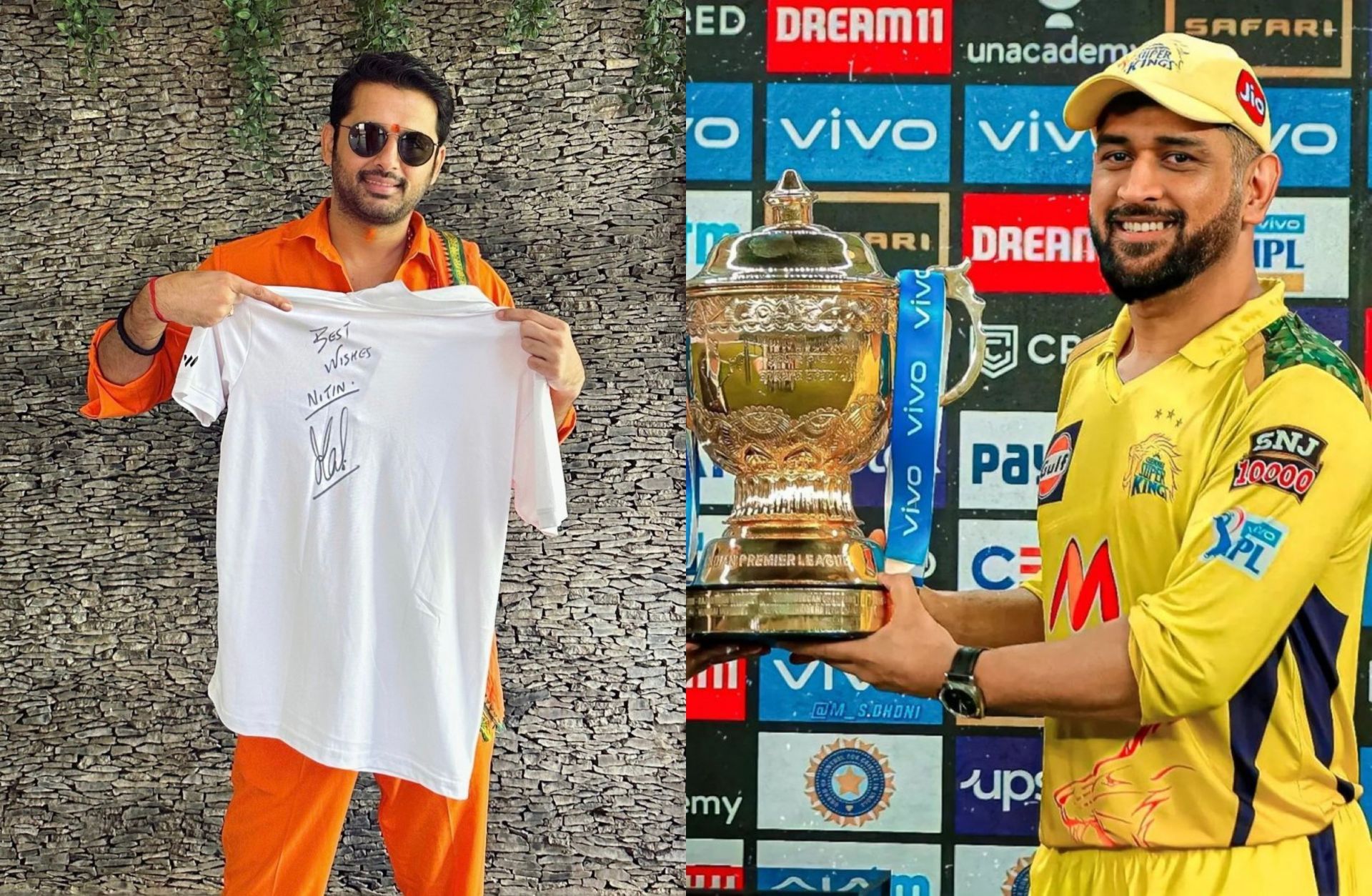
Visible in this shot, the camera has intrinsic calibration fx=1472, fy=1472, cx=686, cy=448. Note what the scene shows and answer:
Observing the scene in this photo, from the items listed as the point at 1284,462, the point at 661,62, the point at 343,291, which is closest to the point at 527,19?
the point at 661,62

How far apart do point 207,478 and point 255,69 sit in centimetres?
71

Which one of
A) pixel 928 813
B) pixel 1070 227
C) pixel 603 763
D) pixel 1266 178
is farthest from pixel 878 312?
→ pixel 928 813

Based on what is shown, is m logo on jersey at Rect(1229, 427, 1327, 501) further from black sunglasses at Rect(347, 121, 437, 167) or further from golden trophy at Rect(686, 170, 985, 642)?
black sunglasses at Rect(347, 121, 437, 167)

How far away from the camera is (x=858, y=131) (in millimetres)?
3260

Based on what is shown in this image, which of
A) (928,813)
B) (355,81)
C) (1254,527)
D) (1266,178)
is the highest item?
(355,81)

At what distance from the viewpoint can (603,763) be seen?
257 centimetres

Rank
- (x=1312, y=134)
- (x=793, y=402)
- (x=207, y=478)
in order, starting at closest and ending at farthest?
(x=793, y=402), (x=207, y=478), (x=1312, y=134)

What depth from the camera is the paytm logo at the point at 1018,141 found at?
10.7 feet

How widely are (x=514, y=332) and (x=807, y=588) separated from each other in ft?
2.13

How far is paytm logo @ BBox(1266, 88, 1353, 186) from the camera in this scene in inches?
127

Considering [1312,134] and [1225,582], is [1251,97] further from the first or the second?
[1312,134]

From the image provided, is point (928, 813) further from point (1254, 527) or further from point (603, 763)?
point (1254, 527)

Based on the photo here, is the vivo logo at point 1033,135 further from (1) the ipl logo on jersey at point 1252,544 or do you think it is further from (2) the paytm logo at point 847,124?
(1) the ipl logo on jersey at point 1252,544

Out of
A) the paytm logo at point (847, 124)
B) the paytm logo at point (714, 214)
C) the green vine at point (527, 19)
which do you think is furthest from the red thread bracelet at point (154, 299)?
the paytm logo at point (847, 124)
